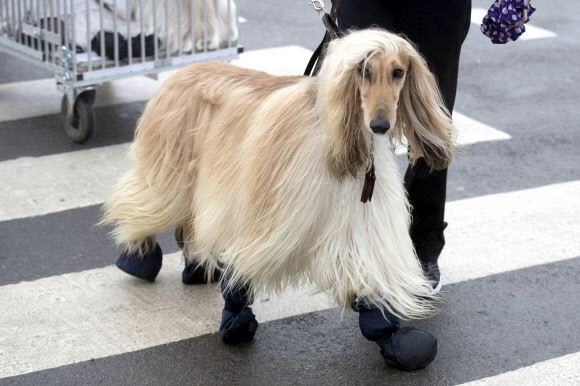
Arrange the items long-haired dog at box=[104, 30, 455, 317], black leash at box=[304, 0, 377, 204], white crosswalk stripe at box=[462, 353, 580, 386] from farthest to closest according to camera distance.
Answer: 1. white crosswalk stripe at box=[462, 353, 580, 386]
2. black leash at box=[304, 0, 377, 204]
3. long-haired dog at box=[104, 30, 455, 317]

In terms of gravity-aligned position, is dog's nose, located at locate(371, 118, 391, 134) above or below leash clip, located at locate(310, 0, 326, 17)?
below

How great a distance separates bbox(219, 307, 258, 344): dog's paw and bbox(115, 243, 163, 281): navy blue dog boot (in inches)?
24.1

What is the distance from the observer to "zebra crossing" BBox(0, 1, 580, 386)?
3604 mm

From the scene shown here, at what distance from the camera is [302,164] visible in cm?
310

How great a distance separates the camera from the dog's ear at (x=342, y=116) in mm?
2809

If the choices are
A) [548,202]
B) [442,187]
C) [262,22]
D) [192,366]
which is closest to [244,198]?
[192,366]

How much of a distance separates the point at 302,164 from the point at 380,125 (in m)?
0.47

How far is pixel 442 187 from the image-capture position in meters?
4.07

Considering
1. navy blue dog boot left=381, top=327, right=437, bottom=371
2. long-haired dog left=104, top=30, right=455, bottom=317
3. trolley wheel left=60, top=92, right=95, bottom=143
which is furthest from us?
trolley wheel left=60, top=92, right=95, bottom=143

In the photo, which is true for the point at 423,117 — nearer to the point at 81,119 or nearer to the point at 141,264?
the point at 141,264

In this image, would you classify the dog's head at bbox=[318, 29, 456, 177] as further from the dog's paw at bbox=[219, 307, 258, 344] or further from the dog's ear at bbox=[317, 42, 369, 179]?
the dog's paw at bbox=[219, 307, 258, 344]

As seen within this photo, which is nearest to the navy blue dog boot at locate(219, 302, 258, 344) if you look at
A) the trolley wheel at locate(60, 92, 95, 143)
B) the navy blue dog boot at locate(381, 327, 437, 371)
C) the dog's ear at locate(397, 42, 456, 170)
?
the navy blue dog boot at locate(381, 327, 437, 371)

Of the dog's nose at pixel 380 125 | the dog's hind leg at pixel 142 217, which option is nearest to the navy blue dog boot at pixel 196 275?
the dog's hind leg at pixel 142 217

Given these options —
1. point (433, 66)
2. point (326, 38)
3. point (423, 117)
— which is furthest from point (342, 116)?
point (433, 66)
